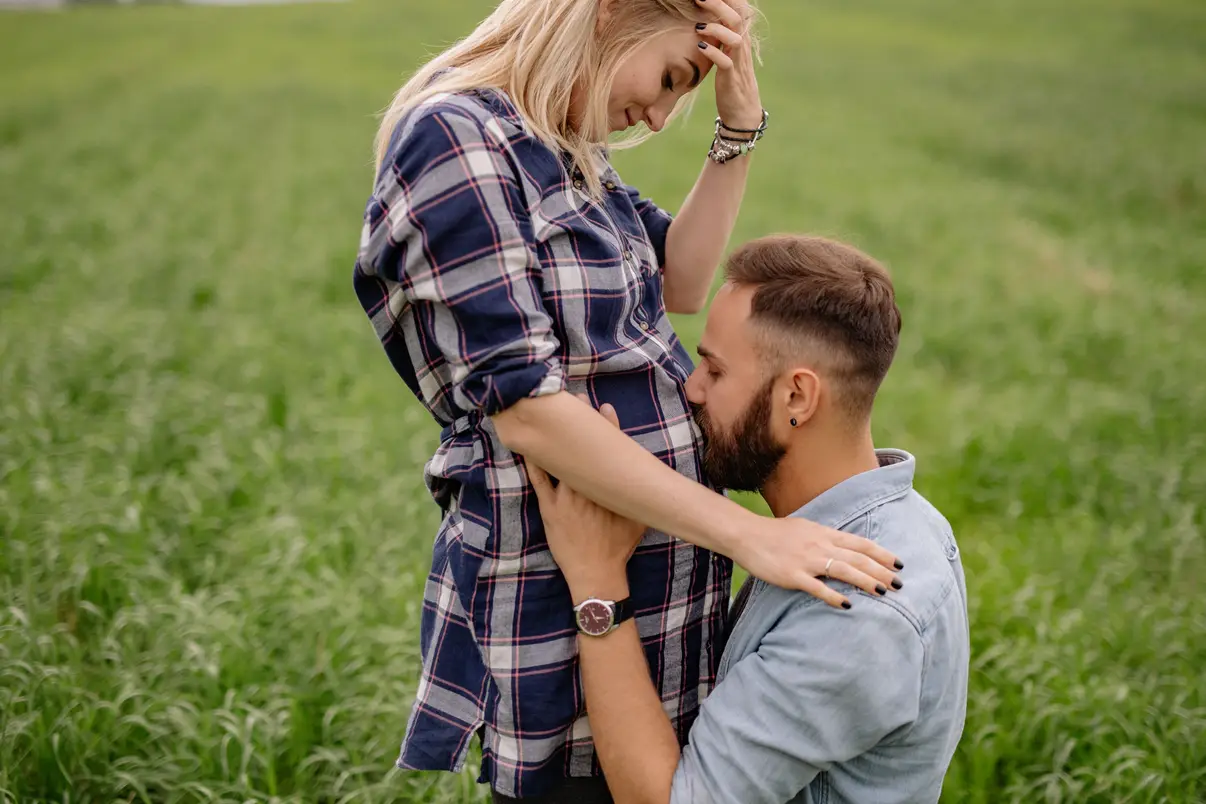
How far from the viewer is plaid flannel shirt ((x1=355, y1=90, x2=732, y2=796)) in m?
1.68

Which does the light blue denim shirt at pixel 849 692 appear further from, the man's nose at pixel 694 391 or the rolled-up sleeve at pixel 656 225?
the rolled-up sleeve at pixel 656 225

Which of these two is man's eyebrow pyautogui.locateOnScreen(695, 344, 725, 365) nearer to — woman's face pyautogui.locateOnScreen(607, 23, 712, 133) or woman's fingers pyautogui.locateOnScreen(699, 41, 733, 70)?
woman's face pyautogui.locateOnScreen(607, 23, 712, 133)

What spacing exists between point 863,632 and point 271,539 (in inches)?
137

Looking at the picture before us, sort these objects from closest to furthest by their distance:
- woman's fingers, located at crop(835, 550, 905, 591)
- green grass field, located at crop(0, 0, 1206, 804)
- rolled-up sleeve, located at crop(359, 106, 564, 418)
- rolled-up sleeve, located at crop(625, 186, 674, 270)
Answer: rolled-up sleeve, located at crop(359, 106, 564, 418) → woman's fingers, located at crop(835, 550, 905, 591) → rolled-up sleeve, located at crop(625, 186, 674, 270) → green grass field, located at crop(0, 0, 1206, 804)

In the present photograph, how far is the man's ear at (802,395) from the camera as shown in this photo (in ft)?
6.44

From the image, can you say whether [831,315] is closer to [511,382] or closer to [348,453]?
[511,382]

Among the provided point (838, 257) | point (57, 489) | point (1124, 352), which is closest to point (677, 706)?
point (838, 257)

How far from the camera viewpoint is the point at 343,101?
2045 cm

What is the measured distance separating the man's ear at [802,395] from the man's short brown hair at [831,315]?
0.04 meters

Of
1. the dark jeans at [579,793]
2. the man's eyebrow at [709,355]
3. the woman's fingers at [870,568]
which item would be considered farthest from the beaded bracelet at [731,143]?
the dark jeans at [579,793]

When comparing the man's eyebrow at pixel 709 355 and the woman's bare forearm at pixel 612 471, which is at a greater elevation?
the man's eyebrow at pixel 709 355

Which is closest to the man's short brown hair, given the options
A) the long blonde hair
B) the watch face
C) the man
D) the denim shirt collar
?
the man

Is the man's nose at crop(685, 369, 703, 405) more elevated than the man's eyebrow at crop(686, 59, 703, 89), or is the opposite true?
the man's eyebrow at crop(686, 59, 703, 89)

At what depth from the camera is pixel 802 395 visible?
1987 millimetres
